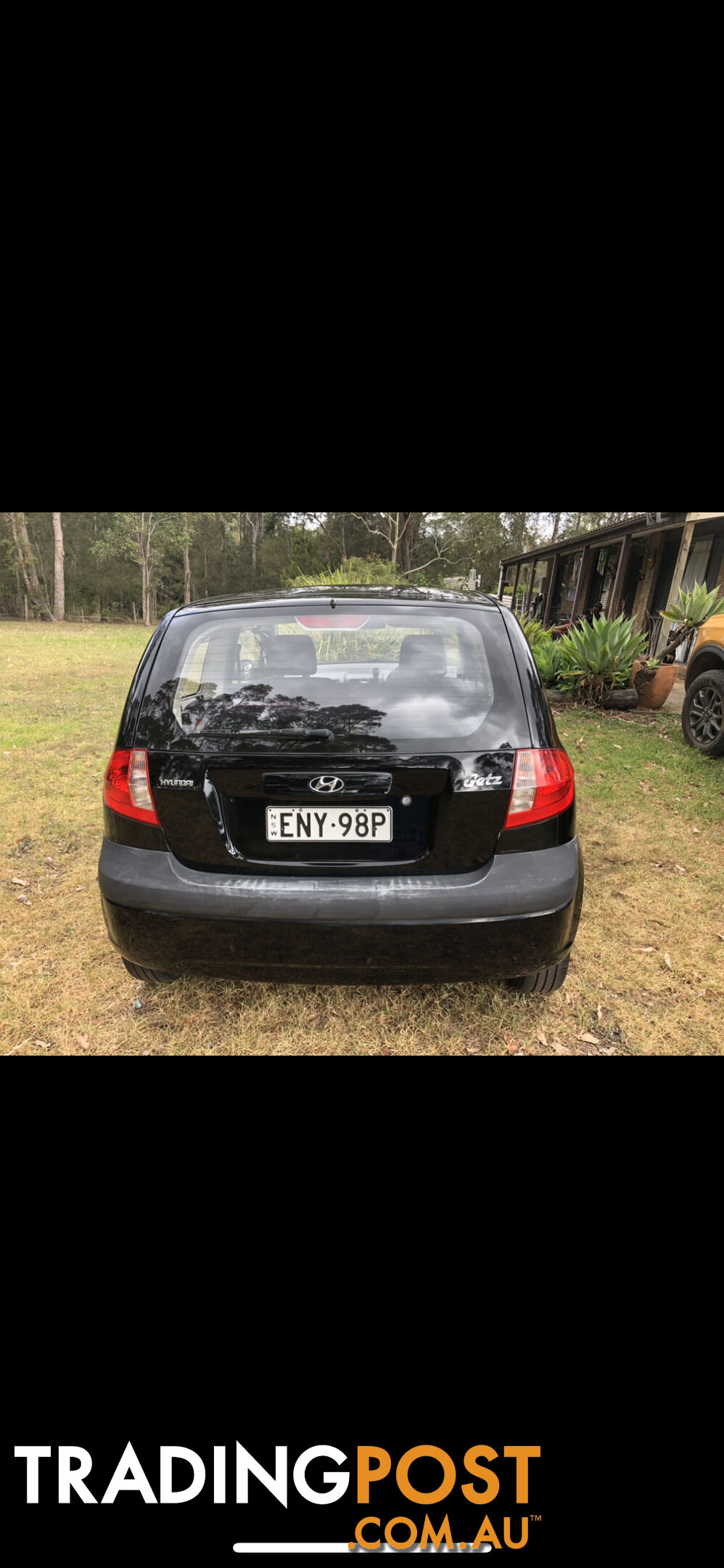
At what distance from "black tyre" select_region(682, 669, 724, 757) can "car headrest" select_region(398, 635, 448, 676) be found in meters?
4.83

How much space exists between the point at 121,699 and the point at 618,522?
1017 cm

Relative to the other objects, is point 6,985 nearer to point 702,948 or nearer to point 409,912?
point 409,912

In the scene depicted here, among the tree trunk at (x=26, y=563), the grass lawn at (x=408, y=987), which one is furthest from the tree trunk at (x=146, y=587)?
the grass lawn at (x=408, y=987)

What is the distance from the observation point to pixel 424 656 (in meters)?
2.20

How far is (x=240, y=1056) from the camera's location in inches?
91.6

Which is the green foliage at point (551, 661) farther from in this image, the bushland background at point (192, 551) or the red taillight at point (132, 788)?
the bushland background at point (192, 551)

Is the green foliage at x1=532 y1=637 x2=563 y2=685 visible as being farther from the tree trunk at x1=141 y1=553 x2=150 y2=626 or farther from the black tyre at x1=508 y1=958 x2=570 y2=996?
the tree trunk at x1=141 y1=553 x2=150 y2=626

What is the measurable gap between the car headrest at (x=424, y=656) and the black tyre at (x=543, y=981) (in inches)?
44.1

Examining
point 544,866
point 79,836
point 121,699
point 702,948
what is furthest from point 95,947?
point 121,699

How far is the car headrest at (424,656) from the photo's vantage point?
2.16m

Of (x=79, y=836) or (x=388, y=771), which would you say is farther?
(x=79, y=836)

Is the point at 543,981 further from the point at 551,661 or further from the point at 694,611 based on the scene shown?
the point at 694,611

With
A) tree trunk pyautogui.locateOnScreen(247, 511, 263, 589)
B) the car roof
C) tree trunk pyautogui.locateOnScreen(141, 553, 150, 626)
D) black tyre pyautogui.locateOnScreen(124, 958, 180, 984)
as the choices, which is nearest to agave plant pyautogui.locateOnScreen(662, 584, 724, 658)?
the car roof

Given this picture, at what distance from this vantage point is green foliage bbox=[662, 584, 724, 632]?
8.00m
